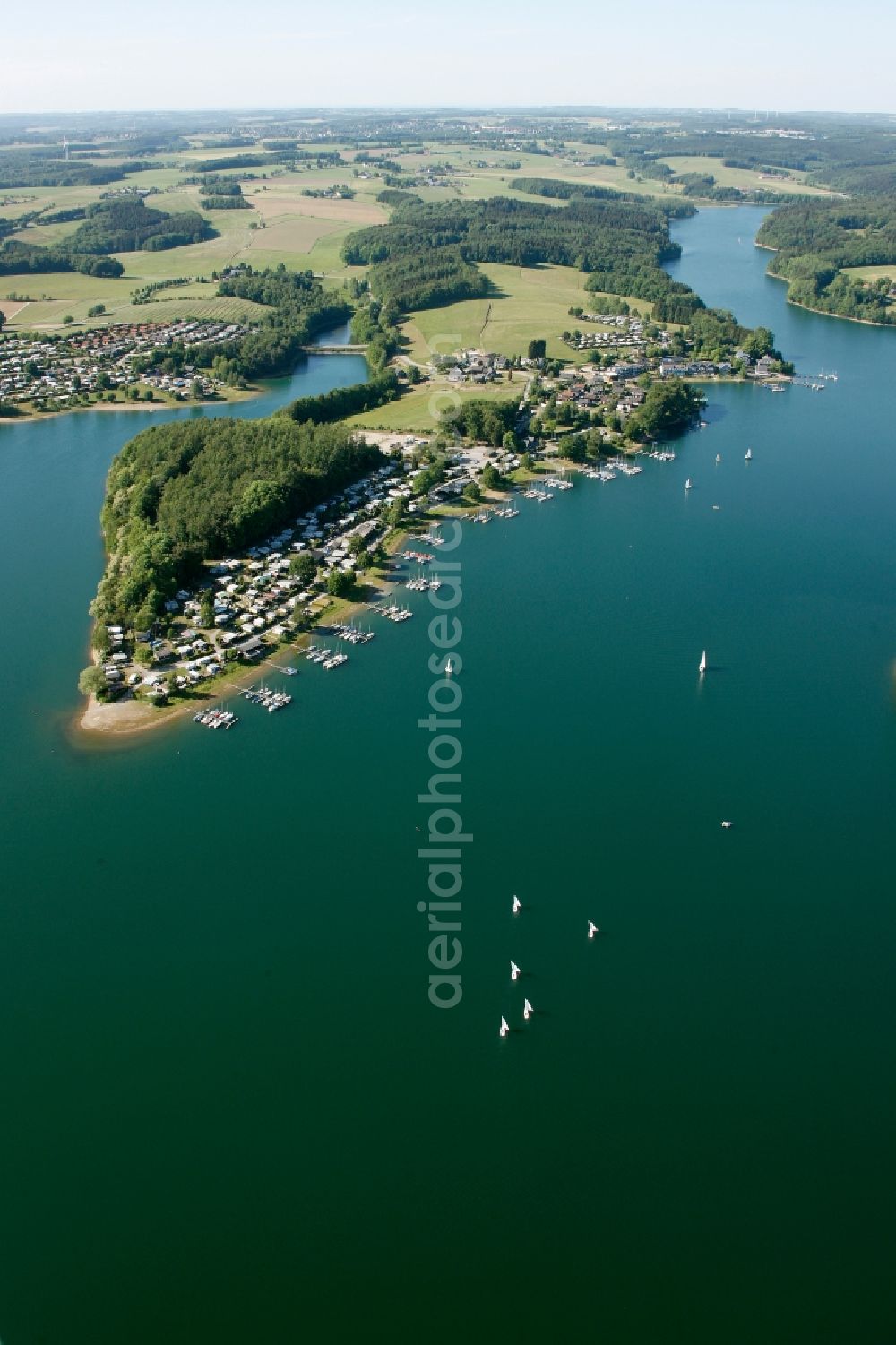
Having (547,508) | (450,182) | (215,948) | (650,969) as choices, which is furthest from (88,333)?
(450,182)

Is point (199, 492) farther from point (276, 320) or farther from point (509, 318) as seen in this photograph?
point (509, 318)

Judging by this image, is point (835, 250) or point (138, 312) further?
point (835, 250)

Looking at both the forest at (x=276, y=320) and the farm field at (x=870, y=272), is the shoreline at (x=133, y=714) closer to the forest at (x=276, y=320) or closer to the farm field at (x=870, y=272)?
the forest at (x=276, y=320)

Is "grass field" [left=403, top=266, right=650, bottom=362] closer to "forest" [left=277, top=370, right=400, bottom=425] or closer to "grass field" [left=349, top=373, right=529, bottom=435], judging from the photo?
"grass field" [left=349, top=373, right=529, bottom=435]

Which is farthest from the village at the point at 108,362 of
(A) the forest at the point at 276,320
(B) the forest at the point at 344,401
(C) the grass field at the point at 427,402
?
(C) the grass field at the point at 427,402

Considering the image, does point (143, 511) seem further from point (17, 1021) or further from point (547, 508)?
point (17, 1021)

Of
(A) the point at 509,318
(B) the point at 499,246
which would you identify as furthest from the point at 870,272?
(A) the point at 509,318
